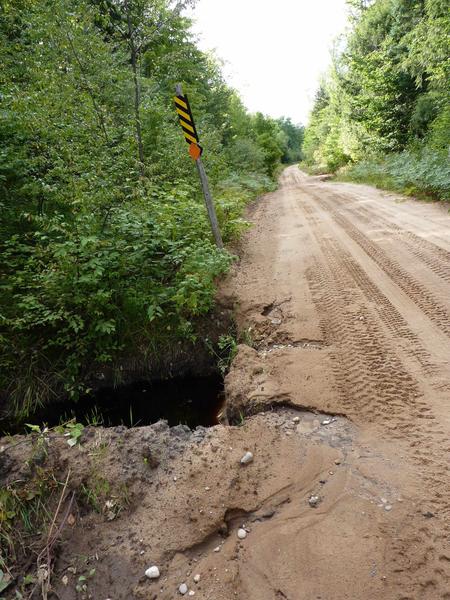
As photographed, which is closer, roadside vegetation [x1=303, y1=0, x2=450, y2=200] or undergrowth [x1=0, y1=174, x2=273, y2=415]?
undergrowth [x1=0, y1=174, x2=273, y2=415]

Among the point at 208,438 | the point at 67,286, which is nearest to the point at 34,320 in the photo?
the point at 67,286

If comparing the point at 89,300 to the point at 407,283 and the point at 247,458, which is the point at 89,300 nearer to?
the point at 247,458

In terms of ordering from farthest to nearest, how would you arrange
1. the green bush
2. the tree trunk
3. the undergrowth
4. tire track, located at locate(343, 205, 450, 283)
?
1. the green bush
2. the tree trunk
3. tire track, located at locate(343, 205, 450, 283)
4. the undergrowth

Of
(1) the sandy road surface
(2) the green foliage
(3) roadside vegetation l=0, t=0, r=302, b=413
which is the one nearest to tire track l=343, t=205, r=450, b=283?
(1) the sandy road surface

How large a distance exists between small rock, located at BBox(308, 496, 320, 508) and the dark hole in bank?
222 cm

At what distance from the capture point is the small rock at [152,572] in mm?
2328

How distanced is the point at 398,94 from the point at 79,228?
19484mm

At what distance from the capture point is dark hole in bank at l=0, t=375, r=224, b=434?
4.88 metres

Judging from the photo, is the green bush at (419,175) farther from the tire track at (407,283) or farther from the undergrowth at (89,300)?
the undergrowth at (89,300)

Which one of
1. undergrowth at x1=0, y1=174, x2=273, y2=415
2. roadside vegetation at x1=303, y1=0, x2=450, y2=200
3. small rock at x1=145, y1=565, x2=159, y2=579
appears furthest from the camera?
roadside vegetation at x1=303, y1=0, x2=450, y2=200

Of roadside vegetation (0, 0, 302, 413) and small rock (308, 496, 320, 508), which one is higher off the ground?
roadside vegetation (0, 0, 302, 413)

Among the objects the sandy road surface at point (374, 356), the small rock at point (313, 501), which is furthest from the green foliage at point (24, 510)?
the small rock at point (313, 501)

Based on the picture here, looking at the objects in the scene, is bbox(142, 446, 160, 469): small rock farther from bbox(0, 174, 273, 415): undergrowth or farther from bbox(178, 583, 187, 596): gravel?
bbox(0, 174, 273, 415): undergrowth

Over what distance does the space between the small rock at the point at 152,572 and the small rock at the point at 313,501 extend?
3.71 feet
